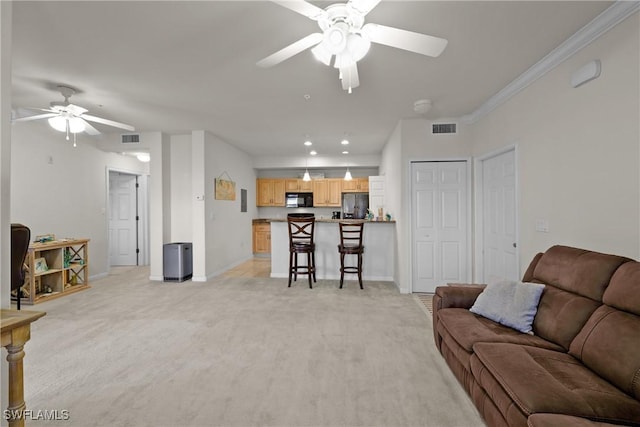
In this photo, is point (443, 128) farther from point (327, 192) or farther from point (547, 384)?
point (327, 192)

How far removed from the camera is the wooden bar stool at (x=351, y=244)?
15.2ft

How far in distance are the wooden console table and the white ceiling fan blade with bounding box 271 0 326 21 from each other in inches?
71.3

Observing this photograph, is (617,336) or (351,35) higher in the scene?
(351,35)

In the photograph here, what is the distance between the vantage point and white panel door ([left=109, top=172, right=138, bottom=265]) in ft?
21.9

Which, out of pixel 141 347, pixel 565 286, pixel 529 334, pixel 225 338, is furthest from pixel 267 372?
pixel 565 286

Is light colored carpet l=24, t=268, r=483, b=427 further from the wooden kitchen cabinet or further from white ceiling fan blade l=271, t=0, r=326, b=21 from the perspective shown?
the wooden kitchen cabinet

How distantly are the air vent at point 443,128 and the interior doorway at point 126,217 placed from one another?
611 centimetres

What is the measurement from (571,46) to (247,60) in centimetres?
261

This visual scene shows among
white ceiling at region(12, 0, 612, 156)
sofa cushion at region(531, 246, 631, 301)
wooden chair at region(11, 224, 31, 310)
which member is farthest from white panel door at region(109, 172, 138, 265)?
sofa cushion at region(531, 246, 631, 301)

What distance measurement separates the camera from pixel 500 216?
12.0 ft

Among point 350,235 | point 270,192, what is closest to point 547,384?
point 350,235

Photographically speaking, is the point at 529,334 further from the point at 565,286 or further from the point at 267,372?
the point at 267,372

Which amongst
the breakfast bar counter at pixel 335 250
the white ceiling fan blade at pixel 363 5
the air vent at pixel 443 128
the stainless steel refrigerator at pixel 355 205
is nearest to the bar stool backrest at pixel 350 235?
the breakfast bar counter at pixel 335 250

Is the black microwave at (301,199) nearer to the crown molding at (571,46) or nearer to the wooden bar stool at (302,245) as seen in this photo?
the wooden bar stool at (302,245)
